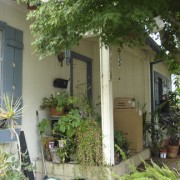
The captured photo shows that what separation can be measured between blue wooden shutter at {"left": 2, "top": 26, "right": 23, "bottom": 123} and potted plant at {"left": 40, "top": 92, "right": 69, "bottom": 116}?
62 cm

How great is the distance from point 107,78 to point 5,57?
1.62m

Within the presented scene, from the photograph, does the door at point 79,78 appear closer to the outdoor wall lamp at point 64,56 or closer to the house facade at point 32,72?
the house facade at point 32,72

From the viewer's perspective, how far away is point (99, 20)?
8.29 feet

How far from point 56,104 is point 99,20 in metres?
2.57

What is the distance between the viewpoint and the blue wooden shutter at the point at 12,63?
416cm

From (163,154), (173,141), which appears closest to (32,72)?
(163,154)

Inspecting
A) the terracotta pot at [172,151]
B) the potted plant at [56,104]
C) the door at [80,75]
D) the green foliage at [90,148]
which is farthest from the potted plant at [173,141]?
the potted plant at [56,104]

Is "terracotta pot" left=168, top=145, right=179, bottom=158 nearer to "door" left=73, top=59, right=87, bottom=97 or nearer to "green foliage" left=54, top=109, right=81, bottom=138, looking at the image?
"door" left=73, top=59, right=87, bottom=97

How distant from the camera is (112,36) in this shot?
2.94m

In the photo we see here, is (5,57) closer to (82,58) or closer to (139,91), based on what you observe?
(82,58)

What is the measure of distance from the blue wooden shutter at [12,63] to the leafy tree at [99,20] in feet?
3.48

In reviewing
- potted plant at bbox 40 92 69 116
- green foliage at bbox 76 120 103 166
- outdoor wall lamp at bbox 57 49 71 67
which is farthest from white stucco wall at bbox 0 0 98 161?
green foliage at bbox 76 120 103 166

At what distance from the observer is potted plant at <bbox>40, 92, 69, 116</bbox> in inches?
188

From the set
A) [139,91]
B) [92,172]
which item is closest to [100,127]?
[92,172]
